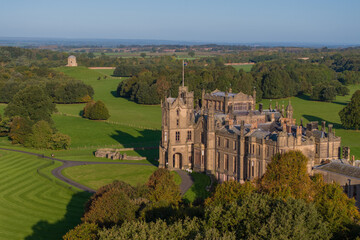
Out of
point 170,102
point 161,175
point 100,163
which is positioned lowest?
point 100,163

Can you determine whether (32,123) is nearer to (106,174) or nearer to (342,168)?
(106,174)

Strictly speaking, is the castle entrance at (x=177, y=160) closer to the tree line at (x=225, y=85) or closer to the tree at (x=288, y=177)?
the tree at (x=288, y=177)

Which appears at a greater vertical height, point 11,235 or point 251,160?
point 251,160

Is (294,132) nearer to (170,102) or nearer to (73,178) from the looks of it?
(170,102)

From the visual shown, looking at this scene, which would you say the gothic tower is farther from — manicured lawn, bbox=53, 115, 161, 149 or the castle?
manicured lawn, bbox=53, 115, 161, 149

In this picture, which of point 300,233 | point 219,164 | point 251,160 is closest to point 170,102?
point 219,164

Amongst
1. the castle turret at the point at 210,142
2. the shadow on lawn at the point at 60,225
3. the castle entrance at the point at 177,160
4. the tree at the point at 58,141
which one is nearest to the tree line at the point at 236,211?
the shadow on lawn at the point at 60,225
